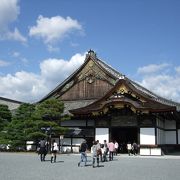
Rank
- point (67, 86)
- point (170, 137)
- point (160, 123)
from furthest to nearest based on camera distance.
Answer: point (67, 86) < point (170, 137) < point (160, 123)

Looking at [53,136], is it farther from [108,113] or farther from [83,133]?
[108,113]

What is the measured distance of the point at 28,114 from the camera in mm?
37000

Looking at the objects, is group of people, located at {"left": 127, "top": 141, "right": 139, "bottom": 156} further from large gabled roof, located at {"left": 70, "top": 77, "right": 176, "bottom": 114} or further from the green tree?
the green tree

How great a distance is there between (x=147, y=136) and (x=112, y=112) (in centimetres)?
436

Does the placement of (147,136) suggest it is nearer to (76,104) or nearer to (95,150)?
(76,104)

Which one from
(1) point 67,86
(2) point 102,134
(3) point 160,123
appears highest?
(1) point 67,86

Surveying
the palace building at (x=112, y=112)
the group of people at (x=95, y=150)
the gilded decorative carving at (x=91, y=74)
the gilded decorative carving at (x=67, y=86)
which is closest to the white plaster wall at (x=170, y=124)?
the palace building at (x=112, y=112)

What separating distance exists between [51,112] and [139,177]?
2025 cm

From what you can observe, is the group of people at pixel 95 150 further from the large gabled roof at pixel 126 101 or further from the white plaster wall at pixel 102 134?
the large gabled roof at pixel 126 101

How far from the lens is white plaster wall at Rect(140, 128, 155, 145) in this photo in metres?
32.3

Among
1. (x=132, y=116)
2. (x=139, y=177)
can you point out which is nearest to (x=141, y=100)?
(x=132, y=116)

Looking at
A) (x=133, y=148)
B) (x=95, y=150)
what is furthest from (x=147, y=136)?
(x=95, y=150)

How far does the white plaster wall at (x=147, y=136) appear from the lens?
3228cm

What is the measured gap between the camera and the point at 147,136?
32.6m
